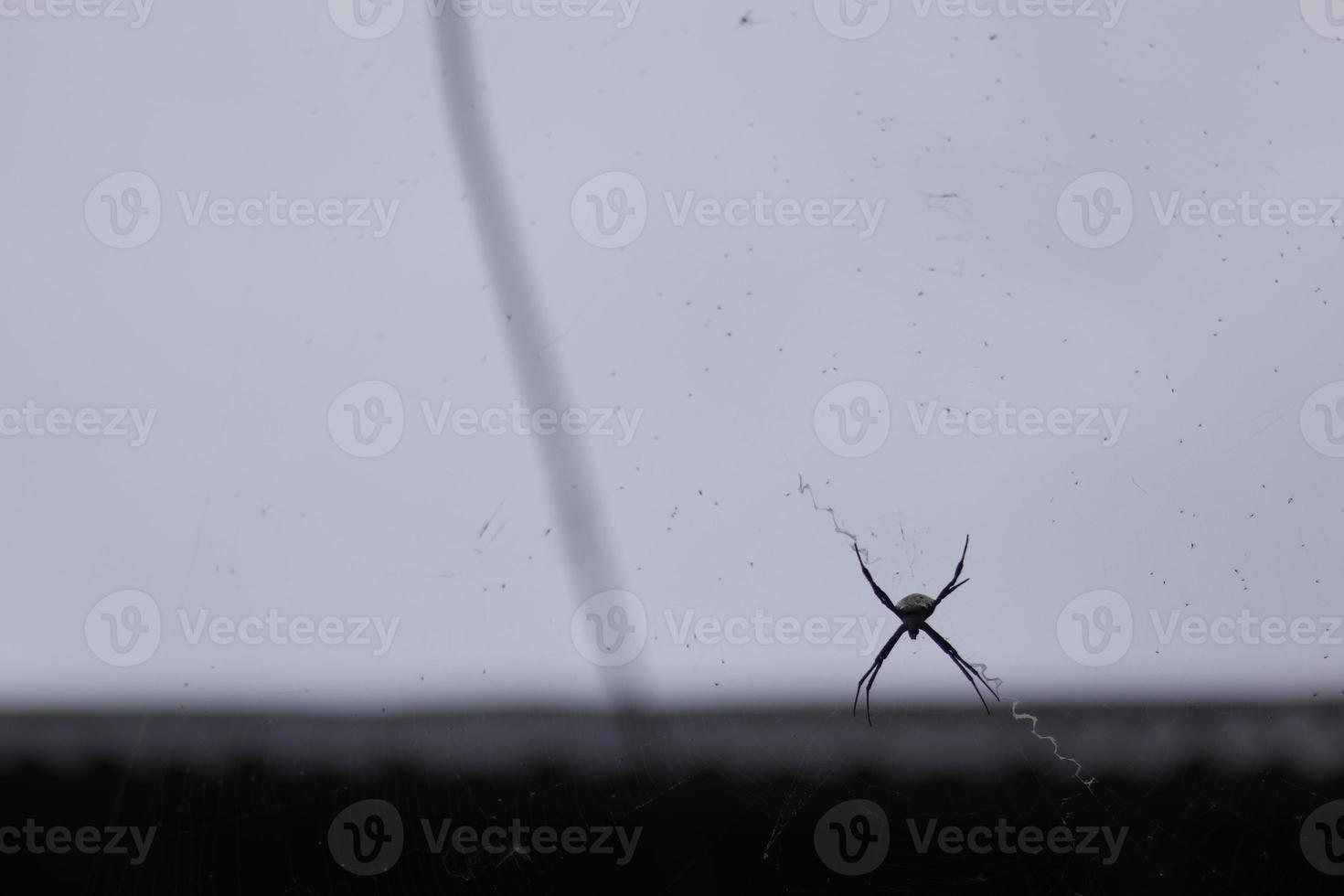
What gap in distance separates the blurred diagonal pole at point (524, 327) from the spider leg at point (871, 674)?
517 mm

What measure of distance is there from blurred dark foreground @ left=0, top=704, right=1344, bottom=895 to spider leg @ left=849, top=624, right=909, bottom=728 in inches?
1.1

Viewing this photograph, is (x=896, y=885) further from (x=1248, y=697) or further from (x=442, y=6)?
(x=442, y=6)

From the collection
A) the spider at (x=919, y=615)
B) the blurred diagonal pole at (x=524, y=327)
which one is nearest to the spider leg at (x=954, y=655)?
the spider at (x=919, y=615)

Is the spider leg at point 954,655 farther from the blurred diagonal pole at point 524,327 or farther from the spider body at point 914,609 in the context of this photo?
the blurred diagonal pole at point 524,327

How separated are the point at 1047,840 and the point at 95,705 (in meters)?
2.29

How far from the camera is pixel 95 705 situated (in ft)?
6.05

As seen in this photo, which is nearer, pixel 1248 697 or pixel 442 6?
pixel 1248 697

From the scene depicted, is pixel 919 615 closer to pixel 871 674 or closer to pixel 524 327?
pixel 871 674

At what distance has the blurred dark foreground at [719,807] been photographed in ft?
5.78

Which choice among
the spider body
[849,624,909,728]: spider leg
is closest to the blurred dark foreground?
[849,624,909,728]: spider leg

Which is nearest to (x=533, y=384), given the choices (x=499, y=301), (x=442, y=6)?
(x=499, y=301)

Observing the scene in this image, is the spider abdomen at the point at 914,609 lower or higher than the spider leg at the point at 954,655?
higher

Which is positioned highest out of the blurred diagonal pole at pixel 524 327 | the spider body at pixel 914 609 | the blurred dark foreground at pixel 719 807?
the blurred diagonal pole at pixel 524 327

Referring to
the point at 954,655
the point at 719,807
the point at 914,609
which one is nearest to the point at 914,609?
the point at 914,609
